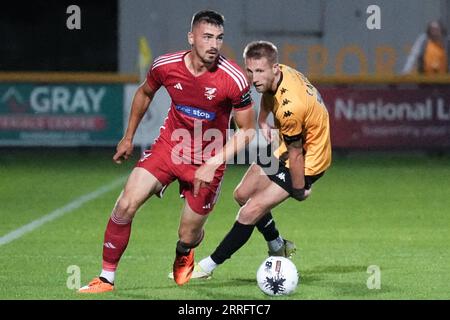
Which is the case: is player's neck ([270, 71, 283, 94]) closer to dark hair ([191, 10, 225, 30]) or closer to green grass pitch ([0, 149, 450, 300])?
dark hair ([191, 10, 225, 30])

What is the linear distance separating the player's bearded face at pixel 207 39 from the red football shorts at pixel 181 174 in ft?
2.57

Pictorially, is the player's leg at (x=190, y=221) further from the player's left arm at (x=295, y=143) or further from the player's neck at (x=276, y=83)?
the player's neck at (x=276, y=83)

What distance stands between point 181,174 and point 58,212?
483cm

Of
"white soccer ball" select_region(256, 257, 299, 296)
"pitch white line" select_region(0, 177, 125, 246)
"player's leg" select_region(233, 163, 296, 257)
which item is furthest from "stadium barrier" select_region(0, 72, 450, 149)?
"white soccer ball" select_region(256, 257, 299, 296)

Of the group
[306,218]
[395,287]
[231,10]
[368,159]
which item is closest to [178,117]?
[395,287]

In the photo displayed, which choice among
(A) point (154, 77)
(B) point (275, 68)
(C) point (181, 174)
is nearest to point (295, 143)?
(B) point (275, 68)

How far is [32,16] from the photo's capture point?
91.8ft

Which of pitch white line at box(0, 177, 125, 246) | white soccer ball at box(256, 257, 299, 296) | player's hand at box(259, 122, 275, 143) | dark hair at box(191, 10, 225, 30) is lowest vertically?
pitch white line at box(0, 177, 125, 246)

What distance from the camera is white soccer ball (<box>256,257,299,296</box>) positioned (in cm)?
Answer: 927

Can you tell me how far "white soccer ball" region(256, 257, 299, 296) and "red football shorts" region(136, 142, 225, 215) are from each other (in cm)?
77

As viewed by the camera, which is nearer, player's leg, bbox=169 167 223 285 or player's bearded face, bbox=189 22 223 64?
player's bearded face, bbox=189 22 223 64

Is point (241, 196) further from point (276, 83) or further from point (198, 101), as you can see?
point (198, 101)
